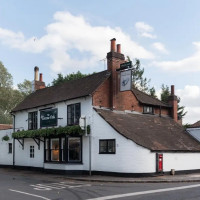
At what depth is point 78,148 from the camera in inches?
987

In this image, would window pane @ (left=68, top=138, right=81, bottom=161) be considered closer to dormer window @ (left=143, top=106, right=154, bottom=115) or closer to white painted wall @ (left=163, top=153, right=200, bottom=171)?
white painted wall @ (left=163, top=153, right=200, bottom=171)

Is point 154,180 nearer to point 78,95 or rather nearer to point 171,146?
point 171,146

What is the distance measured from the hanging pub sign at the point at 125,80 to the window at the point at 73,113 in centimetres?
359

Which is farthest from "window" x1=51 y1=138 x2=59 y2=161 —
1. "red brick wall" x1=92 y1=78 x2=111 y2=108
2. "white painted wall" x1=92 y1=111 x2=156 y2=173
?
"red brick wall" x1=92 y1=78 x2=111 y2=108

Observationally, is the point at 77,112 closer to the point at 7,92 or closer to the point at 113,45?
the point at 113,45

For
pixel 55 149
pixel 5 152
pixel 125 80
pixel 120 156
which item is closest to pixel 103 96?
pixel 125 80

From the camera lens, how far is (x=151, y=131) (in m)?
25.0

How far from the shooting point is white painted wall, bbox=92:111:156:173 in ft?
69.8

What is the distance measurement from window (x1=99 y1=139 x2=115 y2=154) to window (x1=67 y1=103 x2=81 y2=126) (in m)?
3.04

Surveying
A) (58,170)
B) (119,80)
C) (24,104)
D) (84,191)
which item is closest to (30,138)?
(24,104)

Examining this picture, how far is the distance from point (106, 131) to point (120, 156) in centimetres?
215

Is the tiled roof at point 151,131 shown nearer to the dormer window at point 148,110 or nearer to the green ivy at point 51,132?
the dormer window at point 148,110

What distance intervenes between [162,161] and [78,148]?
6.44m

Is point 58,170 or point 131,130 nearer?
point 131,130
